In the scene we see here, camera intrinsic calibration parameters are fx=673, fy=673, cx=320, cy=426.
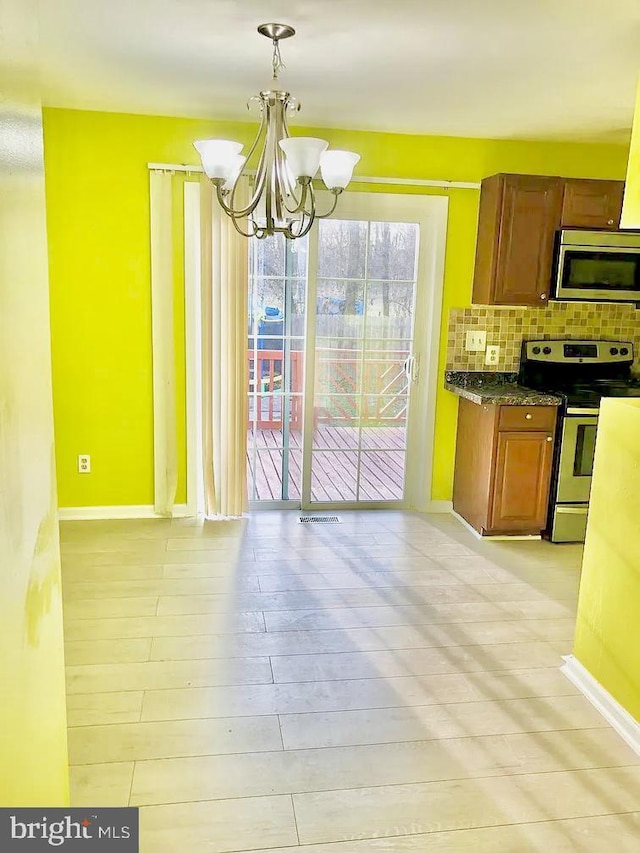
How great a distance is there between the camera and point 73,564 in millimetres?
3559

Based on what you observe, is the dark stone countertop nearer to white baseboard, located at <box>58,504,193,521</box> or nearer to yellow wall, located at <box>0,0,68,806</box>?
white baseboard, located at <box>58,504,193,521</box>

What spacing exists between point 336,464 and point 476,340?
1.25 m

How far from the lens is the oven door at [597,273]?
4086mm

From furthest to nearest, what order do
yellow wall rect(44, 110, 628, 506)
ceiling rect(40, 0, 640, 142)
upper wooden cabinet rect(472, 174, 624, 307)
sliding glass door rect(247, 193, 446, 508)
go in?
1. sliding glass door rect(247, 193, 446, 508)
2. upper wooden cabinet rect(472, 174, 624, 307)
3. yellow wall rect(44, 110, 628, 506)
4. ceiling rect(40, 0, 640, 142)

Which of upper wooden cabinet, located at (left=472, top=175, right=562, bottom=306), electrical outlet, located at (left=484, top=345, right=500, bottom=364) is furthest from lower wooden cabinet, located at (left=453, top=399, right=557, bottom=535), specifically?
upper wooden cabinet, located at (left=472, top=175, right=562, bottom=306)

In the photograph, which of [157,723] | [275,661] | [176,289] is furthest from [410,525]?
[157,723]

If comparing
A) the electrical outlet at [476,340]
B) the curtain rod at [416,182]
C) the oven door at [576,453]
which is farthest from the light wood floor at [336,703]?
the curtain rod at [416,182]

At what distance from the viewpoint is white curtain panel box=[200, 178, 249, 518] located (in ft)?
13.1

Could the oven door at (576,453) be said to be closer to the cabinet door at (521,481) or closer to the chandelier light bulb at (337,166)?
the cabinet door at (521,481)

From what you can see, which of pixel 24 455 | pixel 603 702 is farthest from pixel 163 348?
pixel 24 455

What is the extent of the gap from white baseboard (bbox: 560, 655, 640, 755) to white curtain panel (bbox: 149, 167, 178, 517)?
2.56 m

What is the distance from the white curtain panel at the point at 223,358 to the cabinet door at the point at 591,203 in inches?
76.2

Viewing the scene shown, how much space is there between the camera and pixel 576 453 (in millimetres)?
3994

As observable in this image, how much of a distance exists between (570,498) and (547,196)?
5.95ft
